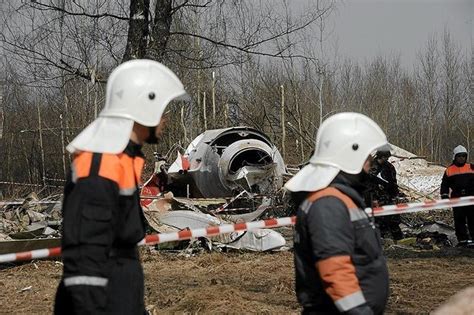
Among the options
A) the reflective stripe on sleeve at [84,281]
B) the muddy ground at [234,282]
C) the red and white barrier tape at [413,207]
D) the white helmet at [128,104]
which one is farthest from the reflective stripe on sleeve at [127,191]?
the red and white barrier tape at [413,207]

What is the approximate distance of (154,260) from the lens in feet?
36.7

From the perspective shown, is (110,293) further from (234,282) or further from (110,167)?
(234,282)

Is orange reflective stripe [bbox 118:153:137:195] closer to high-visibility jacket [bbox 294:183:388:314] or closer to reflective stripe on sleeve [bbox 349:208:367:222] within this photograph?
high-visibility jacket [bbox 294:183:388:314]

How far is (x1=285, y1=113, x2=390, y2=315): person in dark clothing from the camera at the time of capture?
325 centimetres

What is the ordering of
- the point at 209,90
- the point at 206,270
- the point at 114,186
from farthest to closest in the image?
the point at 209,90 → the point at 206,270 → the point at 114,186

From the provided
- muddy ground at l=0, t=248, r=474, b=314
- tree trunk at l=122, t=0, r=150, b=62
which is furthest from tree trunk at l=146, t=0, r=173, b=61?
muddy ground at l=0, t=248, r=474, b=314

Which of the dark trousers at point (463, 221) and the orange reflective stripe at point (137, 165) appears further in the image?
the dark trousers at point (463, 221)

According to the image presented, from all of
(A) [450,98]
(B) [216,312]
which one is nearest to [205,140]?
(B) [216,312]

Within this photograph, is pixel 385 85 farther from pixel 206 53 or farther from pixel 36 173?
pixel 206 53

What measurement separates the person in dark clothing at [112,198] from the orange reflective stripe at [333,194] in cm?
79

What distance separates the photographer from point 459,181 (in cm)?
1242

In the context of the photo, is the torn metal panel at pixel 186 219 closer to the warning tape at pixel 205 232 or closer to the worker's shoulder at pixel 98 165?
the warning tape at pixel 205 232

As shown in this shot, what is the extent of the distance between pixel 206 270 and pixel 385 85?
30.2 m

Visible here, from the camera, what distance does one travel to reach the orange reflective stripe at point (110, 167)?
10.2 ft
